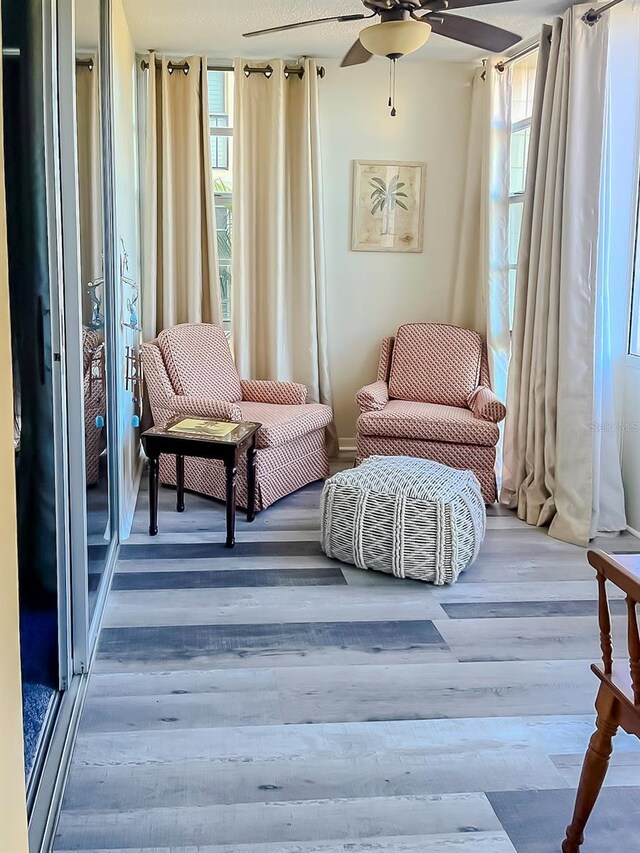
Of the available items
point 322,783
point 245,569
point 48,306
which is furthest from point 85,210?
point 322,783

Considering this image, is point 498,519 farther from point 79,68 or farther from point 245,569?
point 79,68

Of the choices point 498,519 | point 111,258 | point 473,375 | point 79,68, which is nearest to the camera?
point 79,68

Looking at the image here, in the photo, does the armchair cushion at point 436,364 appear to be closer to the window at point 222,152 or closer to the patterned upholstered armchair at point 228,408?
the patterned upholstered armchair at point 228,408

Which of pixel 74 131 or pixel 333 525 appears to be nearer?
pixel 74 131

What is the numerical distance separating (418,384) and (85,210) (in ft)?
8.84

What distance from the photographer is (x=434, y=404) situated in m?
4.91

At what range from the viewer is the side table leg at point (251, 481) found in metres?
4.01

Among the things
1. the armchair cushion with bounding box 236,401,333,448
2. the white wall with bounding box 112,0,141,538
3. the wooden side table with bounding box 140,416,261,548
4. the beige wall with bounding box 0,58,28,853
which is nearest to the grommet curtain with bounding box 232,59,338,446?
the armchair cushion with bounding box 236,401,333,448

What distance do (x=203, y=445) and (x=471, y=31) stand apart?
201 cm

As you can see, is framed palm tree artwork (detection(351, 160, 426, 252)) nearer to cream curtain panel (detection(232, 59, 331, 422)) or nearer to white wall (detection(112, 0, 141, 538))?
cream curtain panel (detection(232, 59, 331, 422))

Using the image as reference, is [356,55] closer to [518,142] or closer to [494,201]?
[494,201]

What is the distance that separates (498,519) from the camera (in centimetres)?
421

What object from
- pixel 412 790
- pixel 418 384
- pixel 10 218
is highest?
pixel 10 218

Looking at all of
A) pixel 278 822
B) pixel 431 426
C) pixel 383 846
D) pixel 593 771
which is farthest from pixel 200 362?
pixel 593 771
